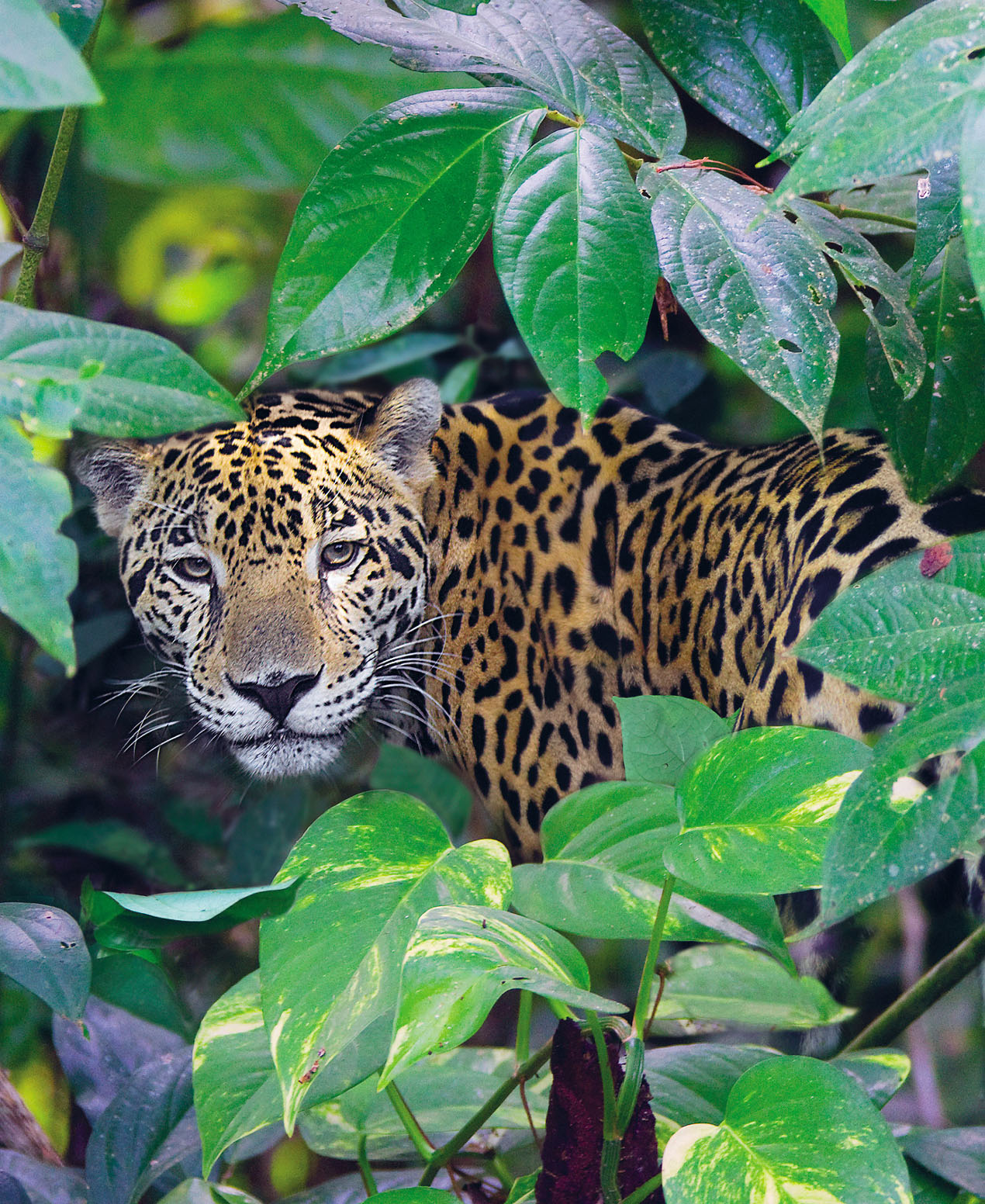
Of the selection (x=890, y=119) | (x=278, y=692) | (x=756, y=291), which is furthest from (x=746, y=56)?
(x=278, y=692)

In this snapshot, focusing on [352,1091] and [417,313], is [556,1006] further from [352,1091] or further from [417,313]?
[417,313]

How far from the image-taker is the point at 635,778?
93cm

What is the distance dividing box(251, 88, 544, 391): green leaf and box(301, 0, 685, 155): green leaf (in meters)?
0.04

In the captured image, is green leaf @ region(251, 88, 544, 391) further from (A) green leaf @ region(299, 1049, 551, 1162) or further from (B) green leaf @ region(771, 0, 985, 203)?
(A) green leaf @ region(299, 1049, 551, 1162)

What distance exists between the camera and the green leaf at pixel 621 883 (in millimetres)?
810

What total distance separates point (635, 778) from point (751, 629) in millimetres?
853

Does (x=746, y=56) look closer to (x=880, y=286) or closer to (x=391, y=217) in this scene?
(x=880, y=286)

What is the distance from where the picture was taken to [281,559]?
1.88 metres

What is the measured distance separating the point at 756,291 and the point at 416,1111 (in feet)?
2.56

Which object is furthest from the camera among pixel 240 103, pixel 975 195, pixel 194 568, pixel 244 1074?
pixel 194 568

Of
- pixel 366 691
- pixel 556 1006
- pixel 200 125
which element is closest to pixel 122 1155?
pixel 556 1006

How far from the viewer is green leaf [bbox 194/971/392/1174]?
0.82 m

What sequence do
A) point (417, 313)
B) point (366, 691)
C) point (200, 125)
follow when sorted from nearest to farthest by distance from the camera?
point (417, 313)
point (200, 125)
point (366, 691)

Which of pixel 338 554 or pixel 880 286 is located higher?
pixel 880 286
